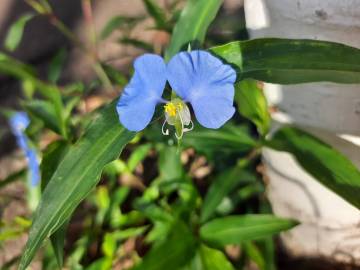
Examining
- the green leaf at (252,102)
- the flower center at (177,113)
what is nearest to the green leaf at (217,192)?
the green leaf at (252,102)

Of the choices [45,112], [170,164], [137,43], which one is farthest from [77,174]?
[137,43]

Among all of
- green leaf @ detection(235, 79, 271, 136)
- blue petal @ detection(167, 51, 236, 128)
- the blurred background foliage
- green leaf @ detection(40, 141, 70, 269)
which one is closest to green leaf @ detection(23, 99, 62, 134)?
the blurred background foliage

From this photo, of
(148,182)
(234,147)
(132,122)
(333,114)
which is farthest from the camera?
A: (148,182)

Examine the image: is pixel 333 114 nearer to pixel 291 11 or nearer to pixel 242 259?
pixel 291 11

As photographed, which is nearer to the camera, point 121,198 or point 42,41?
point 121,198

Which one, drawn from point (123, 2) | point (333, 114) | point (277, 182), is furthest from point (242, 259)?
point (123, 2)

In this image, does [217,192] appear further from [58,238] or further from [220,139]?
[58,238]
